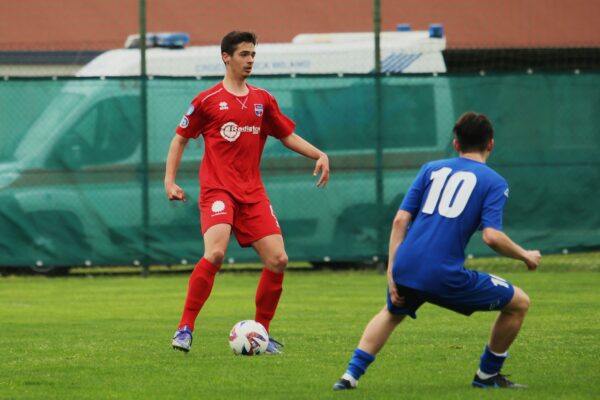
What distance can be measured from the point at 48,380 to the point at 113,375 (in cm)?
38

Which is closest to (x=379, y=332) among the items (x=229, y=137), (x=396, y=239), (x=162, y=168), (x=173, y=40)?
(x=396, y=239)

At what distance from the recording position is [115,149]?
16.4 meters

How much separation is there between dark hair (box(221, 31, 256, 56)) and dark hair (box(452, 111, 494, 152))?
269cm

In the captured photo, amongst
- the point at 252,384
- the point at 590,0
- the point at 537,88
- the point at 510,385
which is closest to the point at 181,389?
the point at 252,384

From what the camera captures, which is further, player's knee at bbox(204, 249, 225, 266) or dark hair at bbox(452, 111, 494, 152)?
player's knee at bbox(204, 249, 225, 266)

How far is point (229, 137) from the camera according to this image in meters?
9.29

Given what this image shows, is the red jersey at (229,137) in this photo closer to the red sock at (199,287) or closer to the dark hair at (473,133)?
the red sock at (199,287)

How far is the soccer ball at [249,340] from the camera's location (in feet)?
28.6

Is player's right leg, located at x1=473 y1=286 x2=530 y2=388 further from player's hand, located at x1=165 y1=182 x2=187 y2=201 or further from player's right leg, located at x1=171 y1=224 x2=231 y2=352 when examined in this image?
player's hand, located at x1=165 y1=182 x2=187 y2=201

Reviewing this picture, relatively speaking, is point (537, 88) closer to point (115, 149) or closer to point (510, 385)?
point (115, 149)

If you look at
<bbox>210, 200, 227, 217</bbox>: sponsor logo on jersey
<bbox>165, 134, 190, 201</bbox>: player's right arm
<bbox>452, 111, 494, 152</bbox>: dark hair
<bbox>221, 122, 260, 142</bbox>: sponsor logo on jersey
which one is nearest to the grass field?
<bbox>210, 200, 227, 217</bbox>: sponsor logo on jersey

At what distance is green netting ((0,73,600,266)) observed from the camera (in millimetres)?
16203

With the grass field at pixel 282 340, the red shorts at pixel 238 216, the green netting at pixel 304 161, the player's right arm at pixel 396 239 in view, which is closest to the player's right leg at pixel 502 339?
the grass field at pixel 282 340

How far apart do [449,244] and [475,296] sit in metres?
0.29
